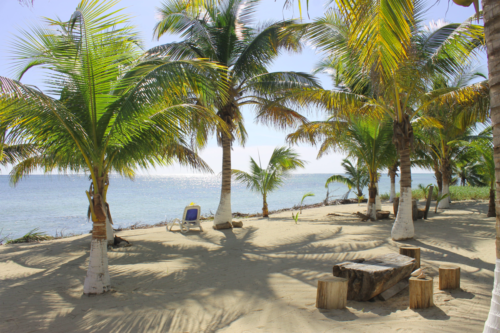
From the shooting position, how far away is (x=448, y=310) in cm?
323

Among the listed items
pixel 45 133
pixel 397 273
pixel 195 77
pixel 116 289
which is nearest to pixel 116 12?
pixel 195 77

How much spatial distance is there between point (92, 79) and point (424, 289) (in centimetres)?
496

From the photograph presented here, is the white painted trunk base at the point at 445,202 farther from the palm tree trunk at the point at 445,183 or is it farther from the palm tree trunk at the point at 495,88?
the palm tree trunk at the point at 495,88

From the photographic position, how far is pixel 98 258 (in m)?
4.34

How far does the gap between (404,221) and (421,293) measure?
412 centimetres

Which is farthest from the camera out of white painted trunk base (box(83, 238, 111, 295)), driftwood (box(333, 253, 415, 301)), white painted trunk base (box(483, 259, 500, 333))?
white painted trunk base (box(83, 238, 111, 295))

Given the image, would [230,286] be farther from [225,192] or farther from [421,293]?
[225,192]

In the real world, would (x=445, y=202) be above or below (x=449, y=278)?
above

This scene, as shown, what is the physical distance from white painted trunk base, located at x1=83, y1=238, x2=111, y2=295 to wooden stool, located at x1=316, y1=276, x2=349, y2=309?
294cm

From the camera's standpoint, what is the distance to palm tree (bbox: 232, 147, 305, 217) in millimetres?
12531

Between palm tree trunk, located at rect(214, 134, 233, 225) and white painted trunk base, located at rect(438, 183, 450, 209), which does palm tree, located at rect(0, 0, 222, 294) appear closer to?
palm tree trunk, located at rect(214, 134, 233, 225)

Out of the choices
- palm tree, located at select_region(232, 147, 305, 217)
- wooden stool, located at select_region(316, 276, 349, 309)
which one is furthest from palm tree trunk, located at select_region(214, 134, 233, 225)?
wooden stool, located at select_region(316, 276, 349, 309)

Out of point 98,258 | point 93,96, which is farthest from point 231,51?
point 98,258

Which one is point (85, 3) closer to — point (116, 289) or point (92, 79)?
point (92, 79)
